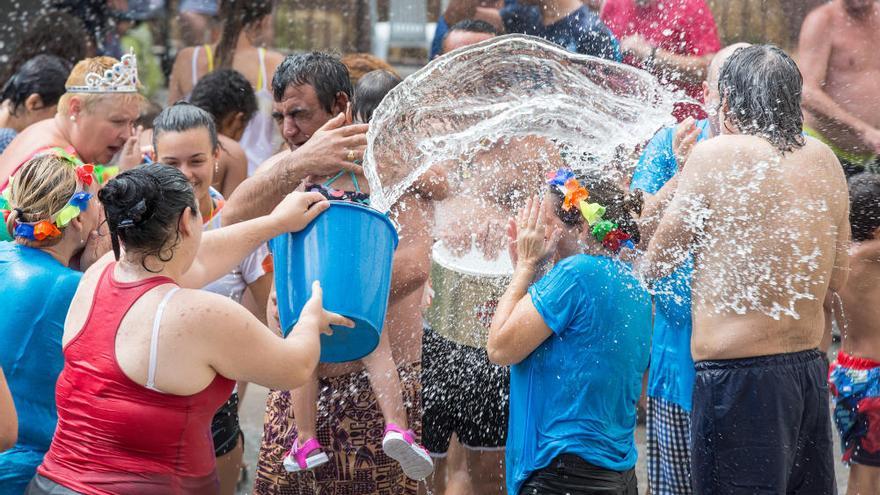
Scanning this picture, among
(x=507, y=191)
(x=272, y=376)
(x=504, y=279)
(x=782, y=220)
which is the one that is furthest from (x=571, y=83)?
(x=272, y=376)

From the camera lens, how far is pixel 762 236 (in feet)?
11.3

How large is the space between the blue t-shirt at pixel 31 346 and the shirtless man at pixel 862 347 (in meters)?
2.91

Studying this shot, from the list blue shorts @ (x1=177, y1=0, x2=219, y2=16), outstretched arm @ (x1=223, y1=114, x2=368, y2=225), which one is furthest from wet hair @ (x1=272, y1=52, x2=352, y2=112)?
blue shorts @ (x1=177, y1=0, x2=219, y2=16)

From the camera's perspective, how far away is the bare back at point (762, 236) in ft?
11.2

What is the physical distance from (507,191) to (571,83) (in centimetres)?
48

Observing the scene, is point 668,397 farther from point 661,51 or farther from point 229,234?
point 661,51

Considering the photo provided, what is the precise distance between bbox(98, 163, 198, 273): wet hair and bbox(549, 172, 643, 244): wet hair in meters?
1.13

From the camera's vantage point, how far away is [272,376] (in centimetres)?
297

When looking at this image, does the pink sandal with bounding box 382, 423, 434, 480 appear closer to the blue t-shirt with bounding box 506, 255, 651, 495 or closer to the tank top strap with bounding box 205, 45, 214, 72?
the blue t-shirt with bounding box 506, 255, 651, 495

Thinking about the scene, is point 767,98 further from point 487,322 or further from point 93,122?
point 93,122

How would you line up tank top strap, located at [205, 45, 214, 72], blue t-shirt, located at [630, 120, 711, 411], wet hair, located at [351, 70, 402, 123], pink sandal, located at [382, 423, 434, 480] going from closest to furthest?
pink sandal, located at [382, 423, 434, 480] < blue t-shirt, located at [630, 120, 711, 411] < wet hair, located at [351, 70, 402, 123] < tank top strap, located at [205, 45, 214, 72]

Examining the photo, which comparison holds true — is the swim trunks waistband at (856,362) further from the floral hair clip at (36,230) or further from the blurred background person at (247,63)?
the blurred background person at (247,63)

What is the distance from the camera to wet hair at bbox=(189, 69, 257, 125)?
18.1 feet

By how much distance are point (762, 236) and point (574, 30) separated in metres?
2.64
